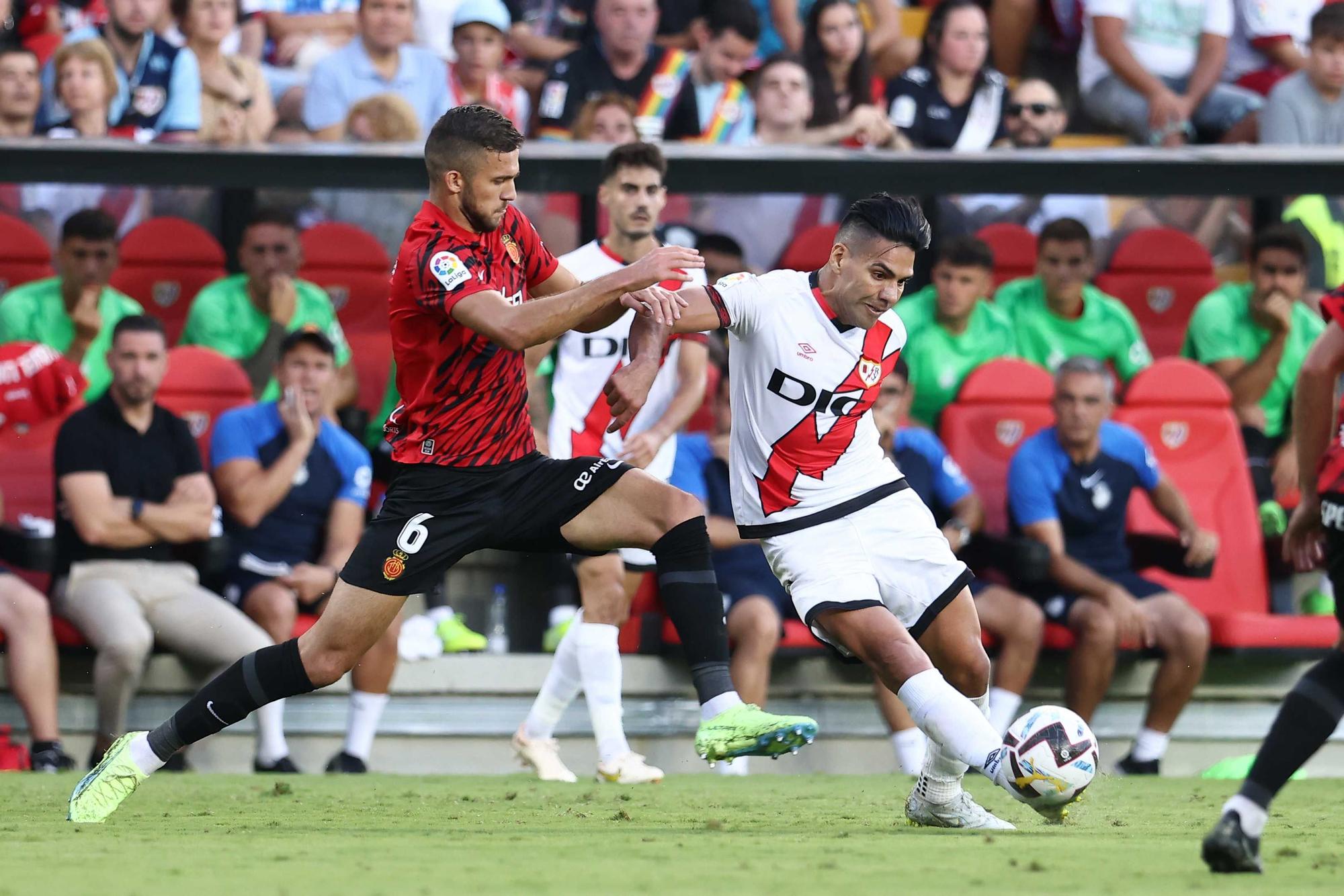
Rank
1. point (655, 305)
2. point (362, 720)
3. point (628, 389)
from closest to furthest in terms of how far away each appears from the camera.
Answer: point (628, 389)
point (655, 305)
point (362, 720)

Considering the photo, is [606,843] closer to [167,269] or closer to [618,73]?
[167,269]

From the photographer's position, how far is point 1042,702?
9117 millimetres

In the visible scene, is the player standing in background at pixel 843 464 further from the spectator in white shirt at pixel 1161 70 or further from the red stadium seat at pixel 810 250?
the spectator in white shirt at pixel 1161 70

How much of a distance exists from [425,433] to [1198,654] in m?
4.65

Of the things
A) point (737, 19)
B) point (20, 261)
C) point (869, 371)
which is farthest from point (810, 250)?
point (869, 371)

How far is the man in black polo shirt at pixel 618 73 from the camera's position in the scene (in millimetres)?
10891

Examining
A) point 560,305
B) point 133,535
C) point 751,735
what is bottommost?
point 133,535

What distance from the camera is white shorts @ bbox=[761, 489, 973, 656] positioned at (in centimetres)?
549

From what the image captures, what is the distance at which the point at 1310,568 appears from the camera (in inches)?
198

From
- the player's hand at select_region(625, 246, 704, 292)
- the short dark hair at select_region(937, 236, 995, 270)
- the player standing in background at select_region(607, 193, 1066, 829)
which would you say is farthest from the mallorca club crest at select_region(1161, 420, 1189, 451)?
the player's hand at select_region(625, 246, 704, 292)

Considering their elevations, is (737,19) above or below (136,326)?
above

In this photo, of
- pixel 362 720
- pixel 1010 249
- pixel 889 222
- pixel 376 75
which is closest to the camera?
pixel 889 222

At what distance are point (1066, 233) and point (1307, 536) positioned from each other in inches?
223

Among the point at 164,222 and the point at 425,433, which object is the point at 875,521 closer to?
the point at 425,433
